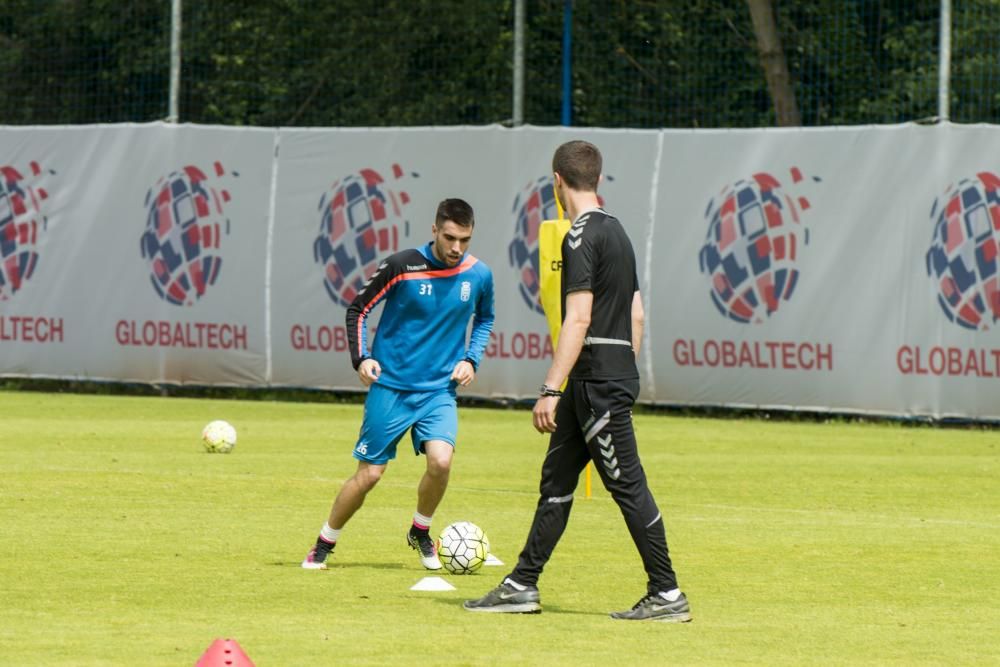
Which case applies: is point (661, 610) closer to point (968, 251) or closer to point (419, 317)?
point (419, 317)

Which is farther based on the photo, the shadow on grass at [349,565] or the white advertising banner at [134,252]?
the white advertising banner at [134,252]

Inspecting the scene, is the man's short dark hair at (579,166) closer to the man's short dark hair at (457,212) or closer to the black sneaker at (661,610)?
the man's short dark hair at (457,212)

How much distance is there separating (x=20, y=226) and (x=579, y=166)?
60.9 feet

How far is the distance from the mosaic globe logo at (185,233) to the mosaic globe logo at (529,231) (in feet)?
13.0

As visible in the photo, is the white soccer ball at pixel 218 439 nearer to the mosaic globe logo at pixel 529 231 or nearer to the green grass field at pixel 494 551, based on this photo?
the green grass field at pixel 494 551

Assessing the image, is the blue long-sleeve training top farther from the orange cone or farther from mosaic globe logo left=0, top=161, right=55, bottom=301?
mosaic globe logo left=0, top=161, right=55, bottom=301

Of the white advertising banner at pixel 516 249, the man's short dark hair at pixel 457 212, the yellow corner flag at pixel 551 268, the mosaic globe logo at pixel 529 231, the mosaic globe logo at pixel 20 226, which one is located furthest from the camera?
the mosaic globe logo at pixel 20 226

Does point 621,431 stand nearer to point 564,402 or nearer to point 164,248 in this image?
point 564,402

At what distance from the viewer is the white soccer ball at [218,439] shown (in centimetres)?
1773

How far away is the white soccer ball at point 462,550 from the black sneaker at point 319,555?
59 centimetres

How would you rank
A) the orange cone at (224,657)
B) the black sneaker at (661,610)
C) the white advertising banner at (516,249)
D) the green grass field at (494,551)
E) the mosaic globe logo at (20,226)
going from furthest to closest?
the mosaic globe logo at (20,226), the white advertising banner at (516,249), the black sneaker at (661,610), the green grass field at (494,551), the orange cone at (224,657)

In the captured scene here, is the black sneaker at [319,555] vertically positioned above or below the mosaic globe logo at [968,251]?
below

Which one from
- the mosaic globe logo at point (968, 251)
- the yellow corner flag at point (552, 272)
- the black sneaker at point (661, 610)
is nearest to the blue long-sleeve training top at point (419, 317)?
the black sneaker at point (661, 610)

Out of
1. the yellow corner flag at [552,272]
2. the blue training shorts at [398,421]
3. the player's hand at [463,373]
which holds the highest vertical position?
the yellow corner flag at [552,272]
